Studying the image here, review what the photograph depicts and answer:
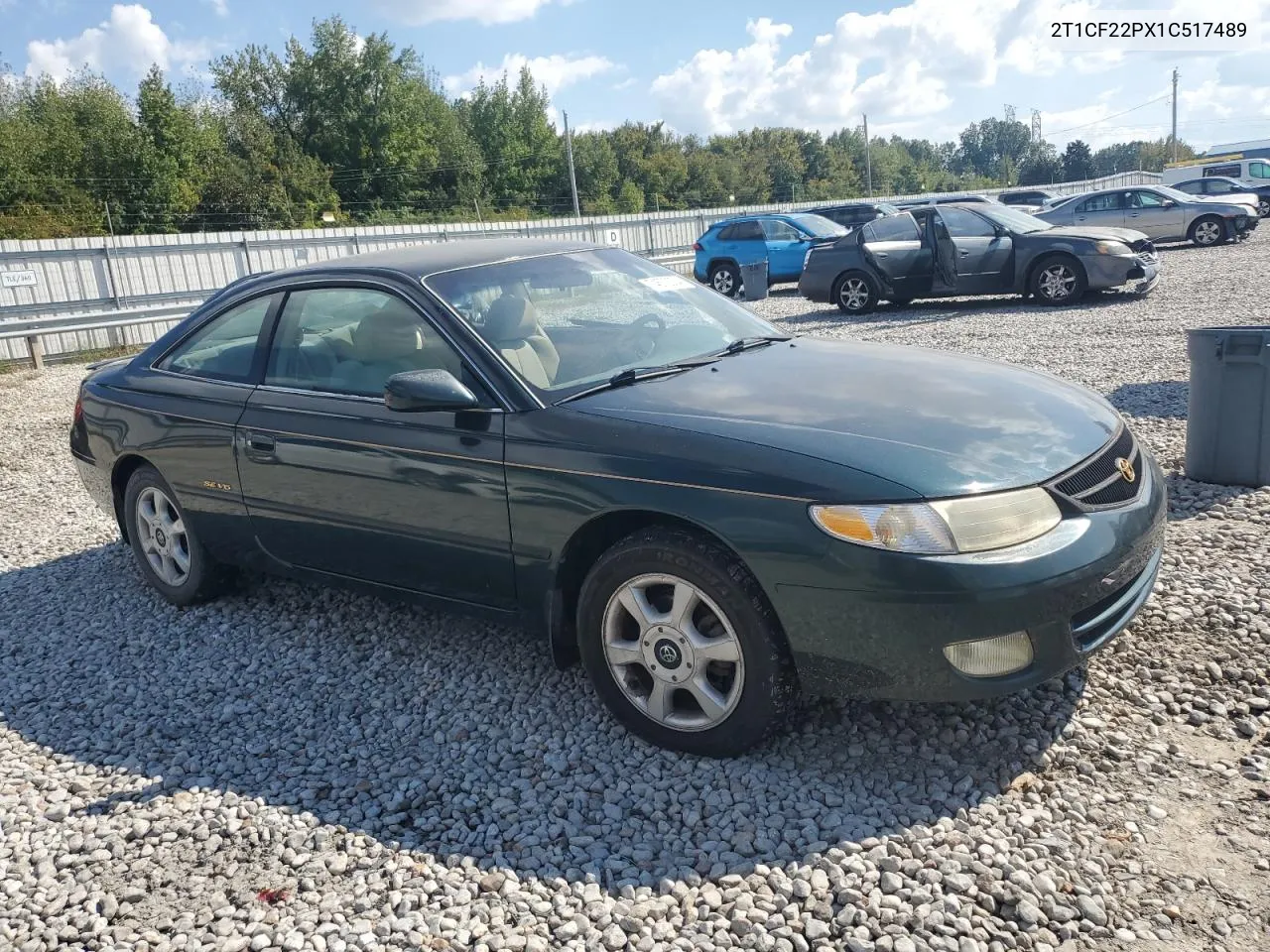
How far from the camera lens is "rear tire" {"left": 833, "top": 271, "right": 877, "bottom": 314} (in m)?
14.8

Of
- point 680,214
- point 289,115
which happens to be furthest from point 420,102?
point 680,214

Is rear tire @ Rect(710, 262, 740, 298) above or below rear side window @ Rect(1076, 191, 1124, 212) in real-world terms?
below

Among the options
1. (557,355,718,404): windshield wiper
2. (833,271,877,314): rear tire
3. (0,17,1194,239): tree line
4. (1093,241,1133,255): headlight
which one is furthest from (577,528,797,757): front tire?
(0,17,1194,239): tree line

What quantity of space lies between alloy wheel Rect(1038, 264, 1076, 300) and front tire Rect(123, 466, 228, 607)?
39.8ft

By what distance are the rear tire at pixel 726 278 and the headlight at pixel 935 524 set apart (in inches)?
690

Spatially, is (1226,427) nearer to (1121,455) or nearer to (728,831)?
(1121,455)

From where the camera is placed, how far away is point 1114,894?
253cm

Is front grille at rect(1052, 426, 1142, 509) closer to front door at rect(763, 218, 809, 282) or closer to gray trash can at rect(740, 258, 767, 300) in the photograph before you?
gray trash can at rect(740, 258, 767, 300)

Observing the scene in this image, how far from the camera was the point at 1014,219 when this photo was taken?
47.2 feet

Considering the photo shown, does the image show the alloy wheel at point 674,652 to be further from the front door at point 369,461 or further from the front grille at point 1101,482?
the front grille at point 1101,482

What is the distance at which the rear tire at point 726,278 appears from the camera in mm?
20084

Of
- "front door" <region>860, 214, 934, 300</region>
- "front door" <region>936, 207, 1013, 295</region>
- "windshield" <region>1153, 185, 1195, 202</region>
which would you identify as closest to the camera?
"front door" <region>936, 207, 1013, 295</region>

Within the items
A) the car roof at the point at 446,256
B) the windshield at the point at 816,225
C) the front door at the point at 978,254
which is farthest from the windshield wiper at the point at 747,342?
the windshield at the point at 816,225

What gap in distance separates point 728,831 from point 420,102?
6318cm
